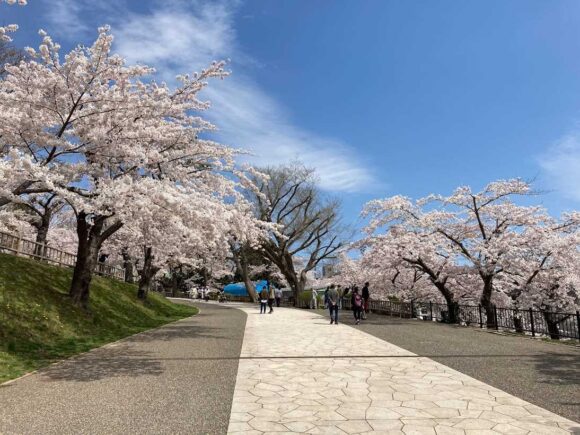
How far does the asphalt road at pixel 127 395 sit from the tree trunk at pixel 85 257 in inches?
203

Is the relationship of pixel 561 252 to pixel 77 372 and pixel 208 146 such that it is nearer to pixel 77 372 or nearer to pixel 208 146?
pixel 208 146

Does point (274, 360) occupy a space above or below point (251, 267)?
below

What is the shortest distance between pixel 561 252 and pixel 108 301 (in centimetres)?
2029

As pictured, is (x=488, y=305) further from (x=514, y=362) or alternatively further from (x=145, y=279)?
(x=145, y=279)

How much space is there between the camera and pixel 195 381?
674 cm

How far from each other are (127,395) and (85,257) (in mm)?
9798

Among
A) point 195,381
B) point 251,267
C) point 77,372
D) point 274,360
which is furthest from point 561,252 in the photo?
point 251,267

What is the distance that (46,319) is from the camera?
37.2 ft

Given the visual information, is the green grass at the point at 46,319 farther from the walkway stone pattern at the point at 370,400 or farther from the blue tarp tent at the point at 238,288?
the blue tarp tent at the point at 238,288

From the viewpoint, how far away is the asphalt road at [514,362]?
5934 millimetres

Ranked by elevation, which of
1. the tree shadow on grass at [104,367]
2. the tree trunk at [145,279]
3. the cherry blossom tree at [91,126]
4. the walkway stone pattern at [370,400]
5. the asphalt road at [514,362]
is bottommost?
the tree shadow on grass at [104,367]

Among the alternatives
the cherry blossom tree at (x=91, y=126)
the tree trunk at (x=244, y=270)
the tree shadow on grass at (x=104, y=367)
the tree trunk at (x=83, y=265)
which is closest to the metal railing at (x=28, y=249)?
the tree trunk at (x=83, y=265)

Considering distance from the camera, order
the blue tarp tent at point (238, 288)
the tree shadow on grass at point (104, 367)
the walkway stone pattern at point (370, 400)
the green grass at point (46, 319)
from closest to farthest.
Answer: the walkway stone pattern at point (370, 400) < the tree shadow on grass at point (104, 367) < the green grass at point (46, 319) < the blue tarp tent at point (238, 288)

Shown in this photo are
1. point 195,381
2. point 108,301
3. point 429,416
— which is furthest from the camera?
point 108,301
